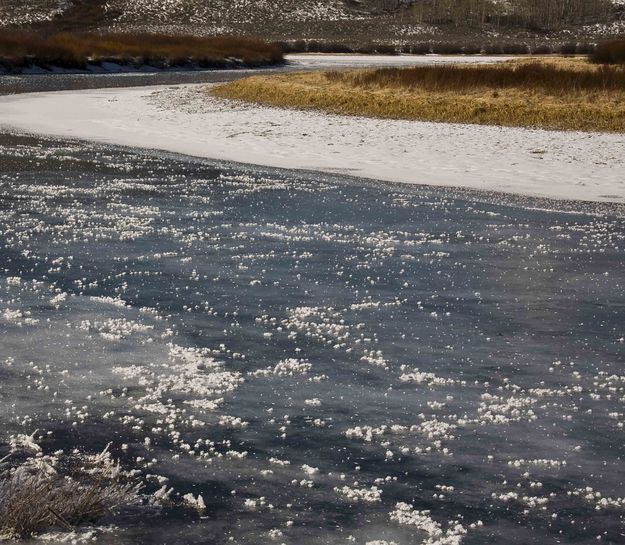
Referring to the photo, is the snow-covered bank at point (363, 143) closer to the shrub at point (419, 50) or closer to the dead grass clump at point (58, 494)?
the dead grass clump at point (58, 494)

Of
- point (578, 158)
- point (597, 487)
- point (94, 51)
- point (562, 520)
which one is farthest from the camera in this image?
point (94, 51)

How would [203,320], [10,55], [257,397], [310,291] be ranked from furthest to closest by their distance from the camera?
[10,55] → [310,291] → [203,320] → [257,397]

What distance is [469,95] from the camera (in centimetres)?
2677

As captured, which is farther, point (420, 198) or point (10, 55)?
point (10, 55)

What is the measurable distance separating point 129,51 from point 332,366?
180 ft

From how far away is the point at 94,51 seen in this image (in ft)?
186

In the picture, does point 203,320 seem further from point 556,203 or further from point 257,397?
point 556,203

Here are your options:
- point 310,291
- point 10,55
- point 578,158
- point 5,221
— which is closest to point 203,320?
point 310,291

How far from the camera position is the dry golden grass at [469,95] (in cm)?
2380

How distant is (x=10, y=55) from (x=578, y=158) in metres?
37.3

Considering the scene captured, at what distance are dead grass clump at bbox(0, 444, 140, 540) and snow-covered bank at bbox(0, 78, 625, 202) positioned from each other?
1018 centimetres

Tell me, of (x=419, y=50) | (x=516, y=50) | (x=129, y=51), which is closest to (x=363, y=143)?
(x=129, y=51)

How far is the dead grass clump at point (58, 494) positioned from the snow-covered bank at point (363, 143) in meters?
10.2

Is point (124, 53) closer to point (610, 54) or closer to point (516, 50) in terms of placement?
point (610, 54)
